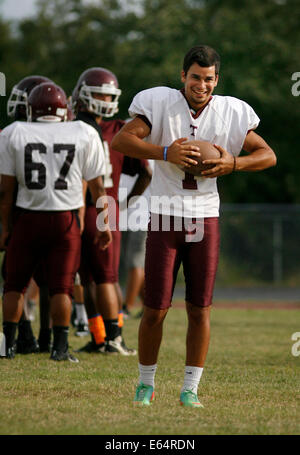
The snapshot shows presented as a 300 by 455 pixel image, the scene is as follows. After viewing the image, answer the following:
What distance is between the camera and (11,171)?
18.1 ft

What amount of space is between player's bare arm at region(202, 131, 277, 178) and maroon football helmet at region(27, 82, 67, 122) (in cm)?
180

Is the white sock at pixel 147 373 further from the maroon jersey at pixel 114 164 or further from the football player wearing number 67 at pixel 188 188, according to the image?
the maroon jersey at pixel 114 164

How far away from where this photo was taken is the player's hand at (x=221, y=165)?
409cm

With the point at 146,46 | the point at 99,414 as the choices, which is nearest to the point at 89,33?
the point at 146,46

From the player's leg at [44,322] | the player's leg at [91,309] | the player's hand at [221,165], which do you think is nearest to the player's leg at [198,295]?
the player's hand at [221,165]

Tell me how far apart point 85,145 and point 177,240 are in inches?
65.0

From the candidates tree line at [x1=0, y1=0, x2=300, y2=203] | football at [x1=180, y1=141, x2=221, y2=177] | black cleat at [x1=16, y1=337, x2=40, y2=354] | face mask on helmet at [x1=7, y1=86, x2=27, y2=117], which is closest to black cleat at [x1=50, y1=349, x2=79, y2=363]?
black cleat at [x1=16, y1=337, x2=40, y2=354]

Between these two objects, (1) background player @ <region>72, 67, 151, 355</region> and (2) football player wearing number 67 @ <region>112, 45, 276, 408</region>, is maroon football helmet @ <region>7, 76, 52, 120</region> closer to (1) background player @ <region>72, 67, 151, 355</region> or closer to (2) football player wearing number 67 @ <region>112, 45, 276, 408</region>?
(1) background player @ <region>72, 67, 151, 355</region>

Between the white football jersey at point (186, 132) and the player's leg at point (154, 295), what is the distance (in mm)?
171

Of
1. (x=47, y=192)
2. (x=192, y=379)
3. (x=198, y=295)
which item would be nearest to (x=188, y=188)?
(x=198, y=295)

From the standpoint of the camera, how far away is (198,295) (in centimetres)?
425

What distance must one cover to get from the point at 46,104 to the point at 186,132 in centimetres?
171

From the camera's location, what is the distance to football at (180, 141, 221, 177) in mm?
4094
